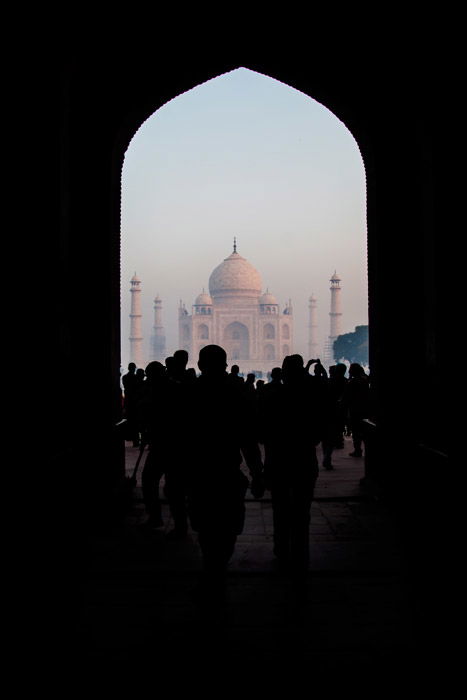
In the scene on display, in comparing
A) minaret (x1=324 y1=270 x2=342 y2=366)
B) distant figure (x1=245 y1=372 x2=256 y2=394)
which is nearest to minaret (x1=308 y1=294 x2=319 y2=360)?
minaret (x1=324 y1=270 x2=342 y2=366)

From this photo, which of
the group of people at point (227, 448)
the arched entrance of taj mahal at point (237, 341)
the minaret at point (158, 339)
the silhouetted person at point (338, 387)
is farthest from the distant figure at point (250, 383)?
the minaret at point (158, 339)

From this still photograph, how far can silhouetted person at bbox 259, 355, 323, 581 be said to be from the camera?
3385 millimetres

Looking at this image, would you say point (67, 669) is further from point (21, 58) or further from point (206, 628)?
point (21, 58)

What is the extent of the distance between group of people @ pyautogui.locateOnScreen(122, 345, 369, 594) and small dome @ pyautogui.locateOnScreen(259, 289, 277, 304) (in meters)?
56.2

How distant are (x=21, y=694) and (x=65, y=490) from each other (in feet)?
6.19

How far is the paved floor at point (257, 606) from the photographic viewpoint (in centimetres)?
261

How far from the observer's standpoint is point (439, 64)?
3988 millimetres

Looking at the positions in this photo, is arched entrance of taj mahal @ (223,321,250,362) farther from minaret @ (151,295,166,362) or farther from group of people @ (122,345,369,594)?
group of people @ (122,345,369,594)

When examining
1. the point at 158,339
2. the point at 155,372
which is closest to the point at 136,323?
the point at 158,339

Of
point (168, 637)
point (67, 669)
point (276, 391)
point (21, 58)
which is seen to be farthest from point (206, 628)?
point (21, 58)

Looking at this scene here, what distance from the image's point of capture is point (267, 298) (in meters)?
60.7

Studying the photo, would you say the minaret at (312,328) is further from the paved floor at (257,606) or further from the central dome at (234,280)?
the paved floor at (257,606)

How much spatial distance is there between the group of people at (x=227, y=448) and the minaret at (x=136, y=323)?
6118 cm

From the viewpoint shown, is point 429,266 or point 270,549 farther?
point 429,266
